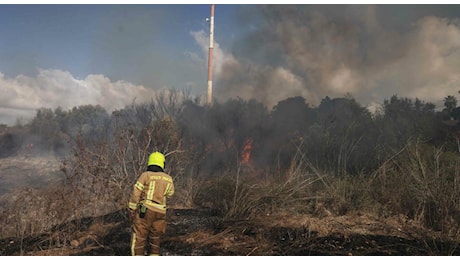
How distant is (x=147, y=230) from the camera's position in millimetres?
5613

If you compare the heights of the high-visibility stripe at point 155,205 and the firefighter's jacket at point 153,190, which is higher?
the firefighter's jacket at point 153,190

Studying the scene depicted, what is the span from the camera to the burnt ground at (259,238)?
20.9 feet

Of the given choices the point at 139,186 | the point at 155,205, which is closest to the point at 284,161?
the point at 155,205

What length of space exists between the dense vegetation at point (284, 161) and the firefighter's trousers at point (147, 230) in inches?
112

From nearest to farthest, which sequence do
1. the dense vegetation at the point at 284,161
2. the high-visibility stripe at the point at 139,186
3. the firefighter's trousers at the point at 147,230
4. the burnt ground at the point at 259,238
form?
the high-visibility stripe at the point at 139,186 → the firefighter's trousers at the point at 147,230 → the burnt ground at the point at 259,238 → the dense vegetation at the point at 284,161

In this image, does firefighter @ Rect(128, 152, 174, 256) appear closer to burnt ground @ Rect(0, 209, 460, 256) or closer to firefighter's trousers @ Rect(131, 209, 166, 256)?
firefighter's trousers @ Rect(131, 209, 166, 256)

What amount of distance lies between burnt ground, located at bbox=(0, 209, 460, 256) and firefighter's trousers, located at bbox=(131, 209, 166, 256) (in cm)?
95

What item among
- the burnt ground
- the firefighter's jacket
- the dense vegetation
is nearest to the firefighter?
the firefighter's jacket

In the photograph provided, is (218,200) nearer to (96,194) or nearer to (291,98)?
(96,194)

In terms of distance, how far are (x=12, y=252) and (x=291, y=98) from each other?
18.2 meters

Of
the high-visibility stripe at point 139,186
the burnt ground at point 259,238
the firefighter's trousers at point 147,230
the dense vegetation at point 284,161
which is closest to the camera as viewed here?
the high-visibility stripe at point 139,186

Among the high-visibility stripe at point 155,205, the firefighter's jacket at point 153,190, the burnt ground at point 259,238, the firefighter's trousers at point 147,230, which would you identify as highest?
the firefighter's jacket at point 153,190

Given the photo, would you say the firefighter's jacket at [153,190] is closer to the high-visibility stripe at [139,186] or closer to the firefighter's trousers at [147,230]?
the high-visibility stripe at [139,186]

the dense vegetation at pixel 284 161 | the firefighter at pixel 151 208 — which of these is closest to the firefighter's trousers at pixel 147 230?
the firefighter at pixel 151 208
